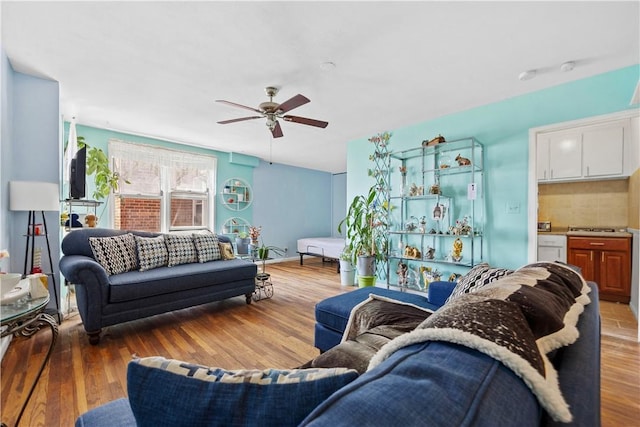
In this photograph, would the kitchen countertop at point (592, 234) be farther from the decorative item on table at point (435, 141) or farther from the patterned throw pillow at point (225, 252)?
the patterned throw pillow at point (225, 252)

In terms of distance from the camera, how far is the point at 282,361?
2113 mm

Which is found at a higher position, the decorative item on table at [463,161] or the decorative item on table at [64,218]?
the decorative item on table at [463,161]

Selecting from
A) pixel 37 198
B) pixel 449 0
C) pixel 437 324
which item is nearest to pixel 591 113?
pixel 449 0

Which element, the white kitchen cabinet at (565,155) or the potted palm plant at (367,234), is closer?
the white kitchen cabinet at (565,155)

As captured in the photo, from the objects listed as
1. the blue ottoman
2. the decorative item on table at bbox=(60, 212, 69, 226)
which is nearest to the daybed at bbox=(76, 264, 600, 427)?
the blue ottoman

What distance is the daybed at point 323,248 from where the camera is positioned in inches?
219

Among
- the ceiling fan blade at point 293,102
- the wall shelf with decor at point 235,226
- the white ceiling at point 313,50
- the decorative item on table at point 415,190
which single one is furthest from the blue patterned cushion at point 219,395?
the wall shelf with decor at point 235,226

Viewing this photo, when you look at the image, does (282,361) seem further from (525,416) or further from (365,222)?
(365,222)

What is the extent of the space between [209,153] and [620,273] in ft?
20.3

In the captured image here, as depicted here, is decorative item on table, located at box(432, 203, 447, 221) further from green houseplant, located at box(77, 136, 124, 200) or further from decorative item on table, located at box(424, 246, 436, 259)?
green houseplant, located at box(77, 136, 124, 200)

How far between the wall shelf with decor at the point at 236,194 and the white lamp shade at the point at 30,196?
124 inches

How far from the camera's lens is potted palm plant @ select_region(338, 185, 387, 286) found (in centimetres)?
396

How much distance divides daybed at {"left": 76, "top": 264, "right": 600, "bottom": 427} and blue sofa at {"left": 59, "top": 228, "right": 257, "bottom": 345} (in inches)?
92.8

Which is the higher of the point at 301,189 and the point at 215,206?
the point at 301,189
